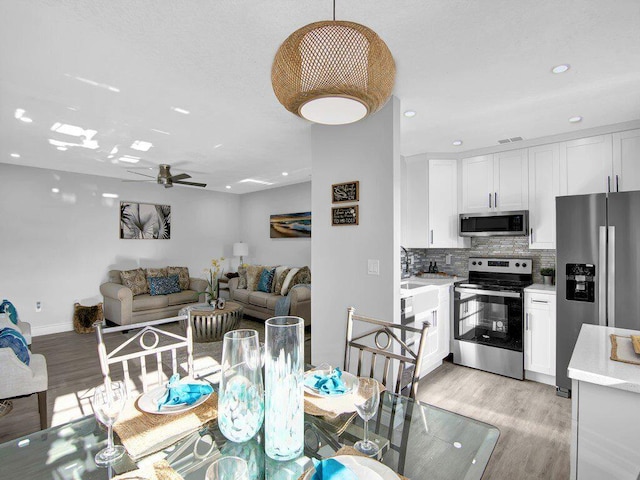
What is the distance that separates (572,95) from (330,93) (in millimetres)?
2469

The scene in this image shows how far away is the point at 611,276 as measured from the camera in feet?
8.79

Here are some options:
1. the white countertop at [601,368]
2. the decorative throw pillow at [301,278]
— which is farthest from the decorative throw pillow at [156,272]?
the white countertop at [601,368]

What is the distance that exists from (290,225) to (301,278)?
4.38 ft

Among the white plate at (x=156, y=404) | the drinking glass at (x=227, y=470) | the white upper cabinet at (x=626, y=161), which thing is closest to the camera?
the drinking glass at (x=227, y=470)

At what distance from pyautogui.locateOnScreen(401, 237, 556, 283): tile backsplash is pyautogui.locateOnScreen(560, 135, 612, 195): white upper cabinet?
2.46ft

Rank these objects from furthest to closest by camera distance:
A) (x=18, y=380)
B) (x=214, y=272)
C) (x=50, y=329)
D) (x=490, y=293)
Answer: (x=214, y=272) < (x=50, y=329) < (x=490, y=293) < (x=18, y=380)

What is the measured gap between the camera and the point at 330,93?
3.54 ft

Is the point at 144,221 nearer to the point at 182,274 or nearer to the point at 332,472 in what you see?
the point at 182,274

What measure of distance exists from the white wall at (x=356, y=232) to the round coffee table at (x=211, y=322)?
1.89m

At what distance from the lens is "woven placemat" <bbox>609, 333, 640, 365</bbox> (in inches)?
53.1

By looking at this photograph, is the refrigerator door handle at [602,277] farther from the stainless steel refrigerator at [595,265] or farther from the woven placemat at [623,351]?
the woven placemat at [623,351]

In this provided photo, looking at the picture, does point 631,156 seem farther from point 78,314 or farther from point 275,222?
point 78,314

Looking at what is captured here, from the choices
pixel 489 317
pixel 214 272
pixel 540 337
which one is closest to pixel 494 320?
pixel 489 317

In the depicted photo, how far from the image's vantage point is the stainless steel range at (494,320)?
3.28 meters
